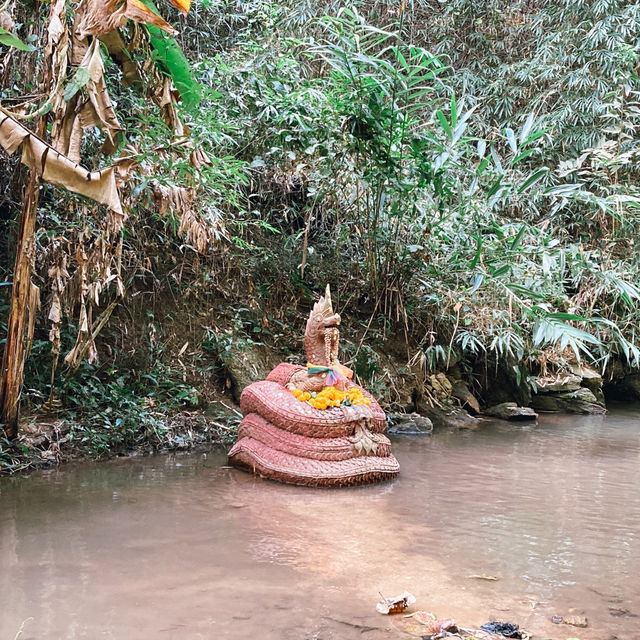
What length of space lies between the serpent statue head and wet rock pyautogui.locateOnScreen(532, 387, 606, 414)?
17.1ft

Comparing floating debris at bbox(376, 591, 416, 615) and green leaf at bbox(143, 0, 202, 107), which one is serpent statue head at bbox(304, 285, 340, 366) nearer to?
green leaf at bbox(143, 0, 202, 107)

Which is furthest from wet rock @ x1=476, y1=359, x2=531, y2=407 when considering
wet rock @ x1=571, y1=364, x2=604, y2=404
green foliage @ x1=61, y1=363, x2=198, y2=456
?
green foliage @ x1=61, y1=363, x2=198, y2=456

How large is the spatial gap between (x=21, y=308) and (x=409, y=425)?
15.7ft

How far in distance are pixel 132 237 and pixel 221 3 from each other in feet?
13.5

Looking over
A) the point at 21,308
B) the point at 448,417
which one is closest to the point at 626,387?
the point at 448,417

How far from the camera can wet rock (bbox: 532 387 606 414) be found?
10312mm

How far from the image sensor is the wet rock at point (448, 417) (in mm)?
8859

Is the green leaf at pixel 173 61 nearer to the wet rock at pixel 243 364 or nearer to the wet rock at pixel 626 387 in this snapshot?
the wet rock at pixel 243 364

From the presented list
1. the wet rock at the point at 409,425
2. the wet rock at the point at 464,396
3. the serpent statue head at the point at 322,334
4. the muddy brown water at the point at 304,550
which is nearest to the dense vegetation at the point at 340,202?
the wet rock at the point at 464,396

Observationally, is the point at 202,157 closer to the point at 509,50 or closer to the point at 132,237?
the point at 132,237

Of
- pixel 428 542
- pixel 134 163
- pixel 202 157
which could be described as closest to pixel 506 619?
pixel 428 542

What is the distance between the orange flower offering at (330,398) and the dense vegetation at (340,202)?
166 cm

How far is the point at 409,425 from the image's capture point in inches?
327

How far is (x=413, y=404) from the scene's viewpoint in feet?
29.7
